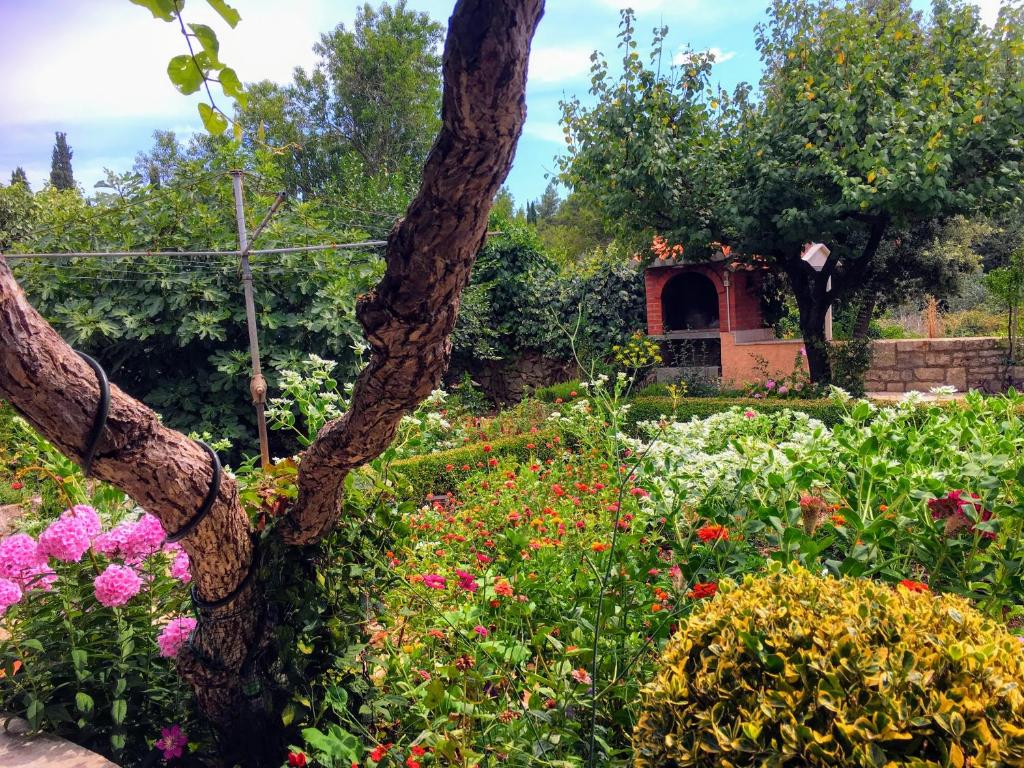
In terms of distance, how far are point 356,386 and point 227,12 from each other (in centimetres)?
77

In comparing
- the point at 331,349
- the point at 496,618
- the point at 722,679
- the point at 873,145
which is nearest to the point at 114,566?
the point at 496,618

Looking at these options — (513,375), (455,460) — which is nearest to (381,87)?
(513,375)

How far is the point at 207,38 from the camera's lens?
1229 millimetres

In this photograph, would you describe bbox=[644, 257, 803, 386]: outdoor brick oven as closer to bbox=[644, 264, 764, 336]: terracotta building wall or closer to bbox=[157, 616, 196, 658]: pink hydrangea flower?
bbox=[644, 264, 764, 336]: terracotta building wall

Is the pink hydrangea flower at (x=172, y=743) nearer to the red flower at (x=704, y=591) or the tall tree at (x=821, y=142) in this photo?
Result: the red flower at (x=704, y=591)

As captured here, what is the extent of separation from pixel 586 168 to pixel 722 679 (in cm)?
809

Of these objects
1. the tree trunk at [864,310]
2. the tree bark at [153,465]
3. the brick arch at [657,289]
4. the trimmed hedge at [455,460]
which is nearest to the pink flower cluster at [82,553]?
the tree bark at [153,465]

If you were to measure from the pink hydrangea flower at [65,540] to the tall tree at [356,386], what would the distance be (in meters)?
0.51

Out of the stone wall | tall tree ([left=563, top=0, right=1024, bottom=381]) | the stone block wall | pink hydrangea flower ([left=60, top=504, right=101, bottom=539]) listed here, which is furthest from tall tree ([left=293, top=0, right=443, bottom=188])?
pink hydrangea flower ([left=60, top=504, right=101, bottom=539])

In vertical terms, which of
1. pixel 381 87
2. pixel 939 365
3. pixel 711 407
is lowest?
pixel 711 407

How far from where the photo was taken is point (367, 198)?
15844mm

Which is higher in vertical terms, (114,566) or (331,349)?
(331,349)

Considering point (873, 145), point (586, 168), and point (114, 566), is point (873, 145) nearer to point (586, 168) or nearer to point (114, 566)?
point (586, 168)

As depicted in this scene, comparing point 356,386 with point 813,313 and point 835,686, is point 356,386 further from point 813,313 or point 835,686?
point 813,313
